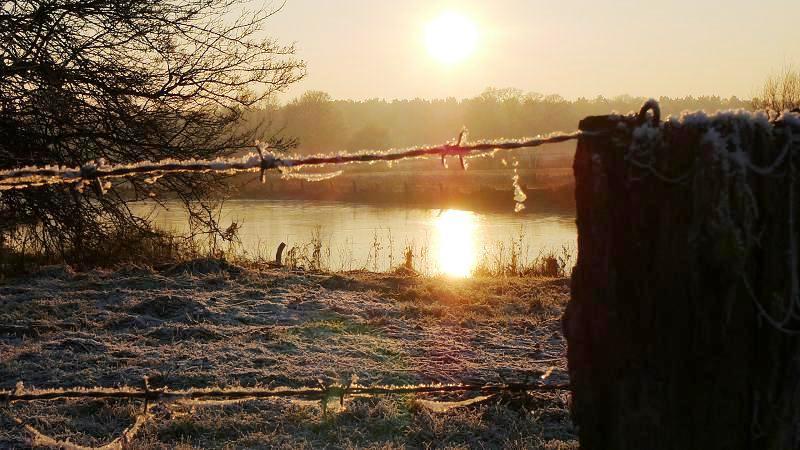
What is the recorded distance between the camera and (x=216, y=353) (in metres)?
5.14

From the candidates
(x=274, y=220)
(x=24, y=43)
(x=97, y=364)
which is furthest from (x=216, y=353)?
(x=274, y=220)

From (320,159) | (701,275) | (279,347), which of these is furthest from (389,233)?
(701,275)

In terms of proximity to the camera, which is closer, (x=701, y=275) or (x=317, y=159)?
(x=701, y=275)

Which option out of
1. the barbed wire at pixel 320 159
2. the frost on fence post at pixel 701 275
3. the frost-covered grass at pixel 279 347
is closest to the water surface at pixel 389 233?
the frost-covered grass at pixel 279 347

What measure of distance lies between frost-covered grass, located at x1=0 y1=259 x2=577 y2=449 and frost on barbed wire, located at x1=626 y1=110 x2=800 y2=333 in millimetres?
1877

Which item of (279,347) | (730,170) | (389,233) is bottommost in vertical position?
(389,233)

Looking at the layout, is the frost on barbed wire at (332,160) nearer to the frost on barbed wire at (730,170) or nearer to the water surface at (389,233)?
the frost on barbed wire at (730,170)

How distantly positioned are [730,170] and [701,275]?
→ 25cm

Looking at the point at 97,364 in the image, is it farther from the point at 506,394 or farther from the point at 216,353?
the point at 506,394

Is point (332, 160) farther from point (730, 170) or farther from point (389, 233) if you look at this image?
point (389, 233)

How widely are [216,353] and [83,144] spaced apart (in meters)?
4.48

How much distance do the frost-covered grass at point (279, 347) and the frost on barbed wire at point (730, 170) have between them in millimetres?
1877

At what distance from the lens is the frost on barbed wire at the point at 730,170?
153 cm

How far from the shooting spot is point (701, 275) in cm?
156
